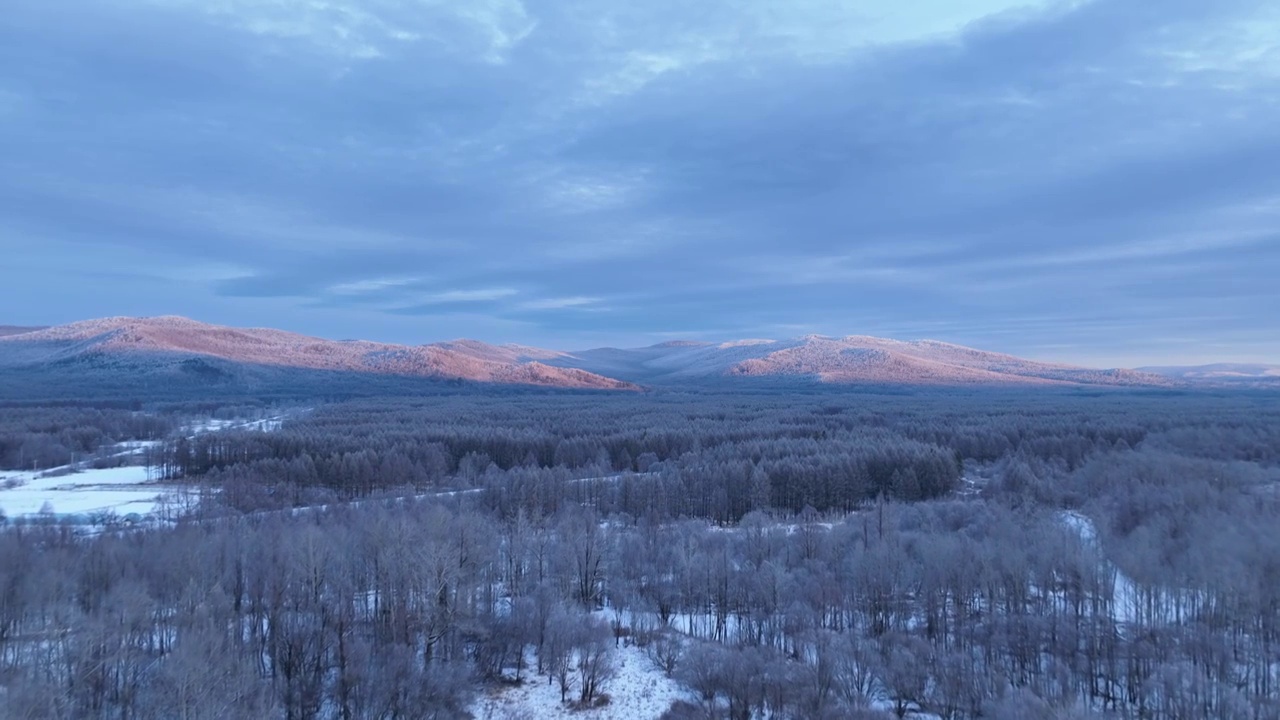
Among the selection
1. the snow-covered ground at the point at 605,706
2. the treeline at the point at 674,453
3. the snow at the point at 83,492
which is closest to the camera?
the snow-covered ground at the point at 605,706

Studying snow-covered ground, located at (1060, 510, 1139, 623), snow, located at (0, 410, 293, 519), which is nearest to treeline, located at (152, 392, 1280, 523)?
snow, located at (0, 410, 293, 519)

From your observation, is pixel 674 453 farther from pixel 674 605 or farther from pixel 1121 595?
pixel 1121 595

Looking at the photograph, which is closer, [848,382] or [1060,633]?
[1060,633]

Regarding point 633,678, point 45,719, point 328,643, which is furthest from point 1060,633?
point 45,719

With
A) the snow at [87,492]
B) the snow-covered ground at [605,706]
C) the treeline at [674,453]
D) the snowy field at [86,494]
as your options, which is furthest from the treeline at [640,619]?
the treeline at [674,453]

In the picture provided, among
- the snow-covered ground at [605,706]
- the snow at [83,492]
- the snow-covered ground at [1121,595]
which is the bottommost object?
the snow-covered ground at [605,706]

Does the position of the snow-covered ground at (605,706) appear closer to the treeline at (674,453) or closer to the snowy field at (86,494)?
the treeline at (674,453)

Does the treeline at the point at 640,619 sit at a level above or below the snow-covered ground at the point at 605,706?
above

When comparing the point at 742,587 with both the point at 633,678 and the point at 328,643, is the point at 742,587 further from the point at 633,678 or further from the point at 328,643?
the point at 328,643
